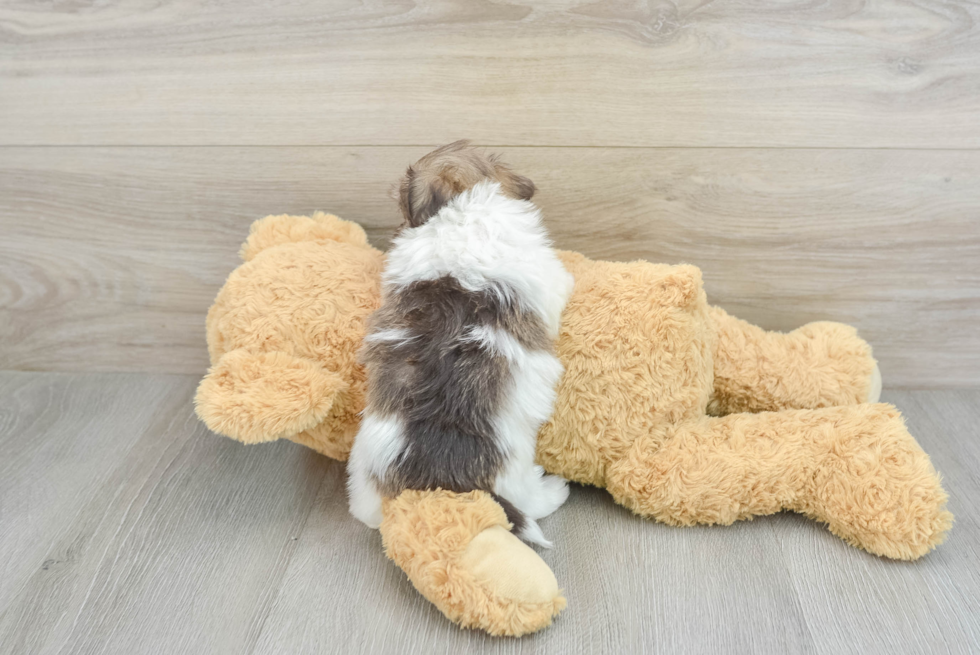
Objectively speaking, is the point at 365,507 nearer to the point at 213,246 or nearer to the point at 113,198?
the point at 213,246

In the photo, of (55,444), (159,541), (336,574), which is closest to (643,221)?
(336,574)

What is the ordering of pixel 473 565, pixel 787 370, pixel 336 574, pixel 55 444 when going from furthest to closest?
1. pixel 55 444
2. pixel 787 370
3. pixel 336 574
4. pixel 473 565

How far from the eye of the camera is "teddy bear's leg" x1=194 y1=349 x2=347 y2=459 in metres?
0.75

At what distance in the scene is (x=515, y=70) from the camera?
94cm

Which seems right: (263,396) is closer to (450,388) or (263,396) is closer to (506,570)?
(450,388)

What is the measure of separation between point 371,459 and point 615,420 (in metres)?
0.28

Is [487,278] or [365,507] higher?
[487,278]

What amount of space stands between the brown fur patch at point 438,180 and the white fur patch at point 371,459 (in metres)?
0.23

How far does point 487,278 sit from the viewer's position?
2.43ft

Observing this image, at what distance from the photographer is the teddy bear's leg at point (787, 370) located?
3.01ft

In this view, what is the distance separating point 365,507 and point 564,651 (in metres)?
0.27

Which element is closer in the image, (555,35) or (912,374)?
(555,35)

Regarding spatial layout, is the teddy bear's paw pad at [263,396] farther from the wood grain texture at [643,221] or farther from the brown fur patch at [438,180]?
the wood grain texture at [643,221]

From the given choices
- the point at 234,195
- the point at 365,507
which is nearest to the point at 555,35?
the point at 234,195
